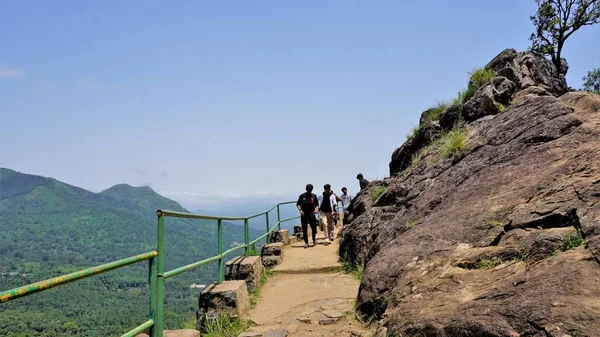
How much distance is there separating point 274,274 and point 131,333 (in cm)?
705

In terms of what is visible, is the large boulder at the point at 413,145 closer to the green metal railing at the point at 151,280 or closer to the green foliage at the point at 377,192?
the green foliage at the point at 377,192

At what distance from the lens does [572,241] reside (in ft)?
12.1

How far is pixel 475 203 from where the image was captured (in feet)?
18.5

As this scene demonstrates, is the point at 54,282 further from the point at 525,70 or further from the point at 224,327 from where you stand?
the point at 525,70

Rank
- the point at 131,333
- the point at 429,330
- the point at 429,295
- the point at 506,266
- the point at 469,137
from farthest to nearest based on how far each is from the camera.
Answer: the point at 469,137
the point at 429,295
the point at 506,266
the point at 429,330
the point at 131,333

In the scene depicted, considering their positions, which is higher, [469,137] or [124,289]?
[469,137]

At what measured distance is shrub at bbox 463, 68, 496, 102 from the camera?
34.3ft

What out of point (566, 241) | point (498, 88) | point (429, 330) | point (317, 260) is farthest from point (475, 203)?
point (317, 260)

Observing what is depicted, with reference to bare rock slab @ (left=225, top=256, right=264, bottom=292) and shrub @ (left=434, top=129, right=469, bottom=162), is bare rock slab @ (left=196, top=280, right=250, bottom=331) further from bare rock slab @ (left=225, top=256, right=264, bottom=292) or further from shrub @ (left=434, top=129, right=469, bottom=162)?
shrub @ (left=434, top=129, right=469, bottom=162)

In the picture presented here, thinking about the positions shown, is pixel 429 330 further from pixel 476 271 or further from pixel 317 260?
pixel 317 260

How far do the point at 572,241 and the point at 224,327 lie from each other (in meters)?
4.52

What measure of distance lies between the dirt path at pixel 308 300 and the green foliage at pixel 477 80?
5.54m

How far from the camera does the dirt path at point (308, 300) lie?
5672 mm

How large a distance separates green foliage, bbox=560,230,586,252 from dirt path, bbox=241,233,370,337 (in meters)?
A: 2.43
